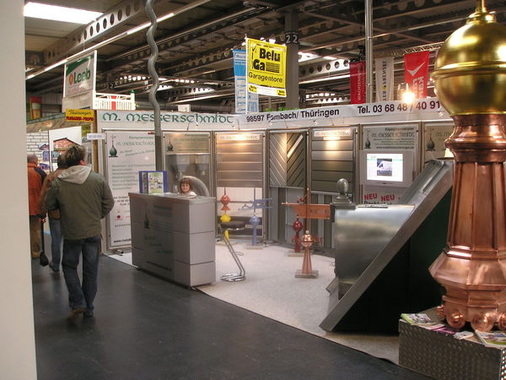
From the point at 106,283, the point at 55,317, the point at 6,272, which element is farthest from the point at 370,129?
the point at 6,272

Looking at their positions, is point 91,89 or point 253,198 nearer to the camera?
point 91,89

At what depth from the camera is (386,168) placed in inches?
275

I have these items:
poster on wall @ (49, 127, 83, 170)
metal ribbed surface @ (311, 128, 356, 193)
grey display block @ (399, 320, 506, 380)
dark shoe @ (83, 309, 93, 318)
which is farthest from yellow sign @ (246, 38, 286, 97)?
grey display block @ (399, 320, 506, 380)

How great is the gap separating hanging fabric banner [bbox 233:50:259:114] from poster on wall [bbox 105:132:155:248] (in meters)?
1.94

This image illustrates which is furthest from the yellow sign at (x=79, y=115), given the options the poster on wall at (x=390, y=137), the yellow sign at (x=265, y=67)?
the poster on wall at (x=390, y=137)

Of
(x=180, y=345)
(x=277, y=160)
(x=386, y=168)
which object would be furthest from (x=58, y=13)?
(x=180, y=345)

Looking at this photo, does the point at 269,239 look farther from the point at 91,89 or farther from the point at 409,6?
the point at 409,6

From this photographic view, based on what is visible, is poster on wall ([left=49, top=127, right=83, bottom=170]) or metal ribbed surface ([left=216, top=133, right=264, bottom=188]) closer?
poster on wall ([left=49, top=127, right=83, bottom=170])

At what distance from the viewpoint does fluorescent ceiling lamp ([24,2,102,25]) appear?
901cm

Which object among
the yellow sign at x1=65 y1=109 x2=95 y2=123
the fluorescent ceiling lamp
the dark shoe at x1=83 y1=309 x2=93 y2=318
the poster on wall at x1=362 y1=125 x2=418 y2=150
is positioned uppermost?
the fluorescent ceiling lamp

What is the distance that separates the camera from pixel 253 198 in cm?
913

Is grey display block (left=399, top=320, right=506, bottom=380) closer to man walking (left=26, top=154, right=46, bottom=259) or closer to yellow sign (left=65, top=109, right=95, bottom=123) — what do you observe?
man walking (left=26, top=154, right=46, bottom=259)

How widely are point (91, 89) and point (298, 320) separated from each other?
5495 mm

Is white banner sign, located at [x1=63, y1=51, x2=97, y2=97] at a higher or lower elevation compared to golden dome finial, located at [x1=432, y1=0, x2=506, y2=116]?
higher
